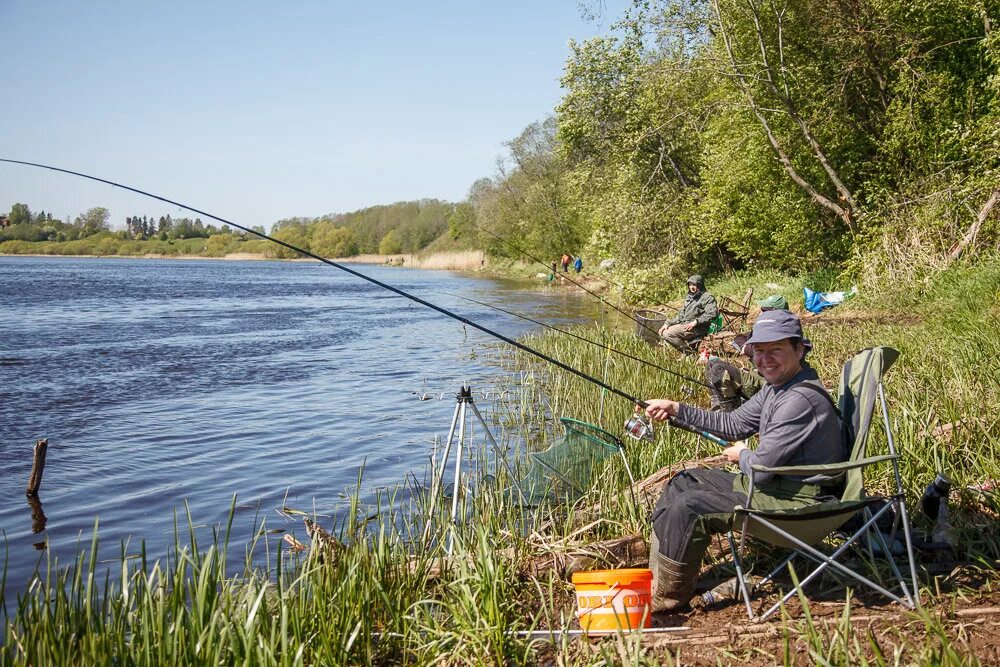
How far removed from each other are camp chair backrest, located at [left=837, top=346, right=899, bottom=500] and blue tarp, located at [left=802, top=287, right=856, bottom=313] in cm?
1324

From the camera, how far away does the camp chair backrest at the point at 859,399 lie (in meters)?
3.95

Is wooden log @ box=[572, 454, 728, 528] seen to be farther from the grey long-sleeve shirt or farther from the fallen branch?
the fallen branch

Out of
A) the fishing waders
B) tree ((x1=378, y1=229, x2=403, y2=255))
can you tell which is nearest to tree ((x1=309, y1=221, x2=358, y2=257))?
tree ((x1=378, y1=229, x2=403, y2=255))

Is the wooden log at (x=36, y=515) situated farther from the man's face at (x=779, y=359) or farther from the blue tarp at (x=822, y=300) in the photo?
the blue tarp at (x=822, y=300)

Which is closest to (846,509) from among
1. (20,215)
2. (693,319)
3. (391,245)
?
(693,319)

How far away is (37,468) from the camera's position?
718 cm

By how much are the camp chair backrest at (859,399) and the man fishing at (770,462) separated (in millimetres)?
106

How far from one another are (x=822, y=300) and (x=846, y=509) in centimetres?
1427

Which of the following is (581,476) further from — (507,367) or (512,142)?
(512,142)

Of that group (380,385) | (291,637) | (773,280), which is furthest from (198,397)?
(773,280)

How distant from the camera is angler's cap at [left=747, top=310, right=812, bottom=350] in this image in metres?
4.07

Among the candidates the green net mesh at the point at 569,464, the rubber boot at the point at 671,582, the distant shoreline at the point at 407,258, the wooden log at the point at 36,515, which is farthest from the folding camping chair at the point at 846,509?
the distant shoreline at the point at 407,258

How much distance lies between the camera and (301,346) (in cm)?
2011

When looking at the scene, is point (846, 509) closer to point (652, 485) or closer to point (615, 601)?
point (615, 601)
